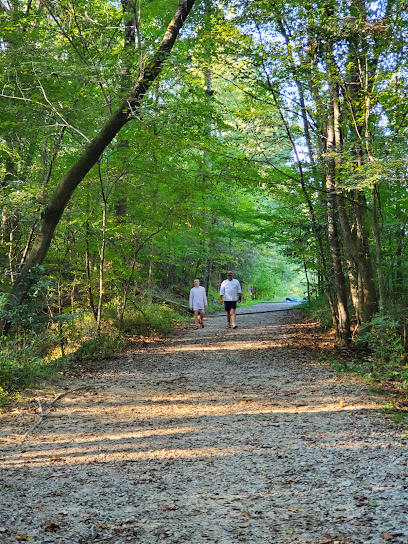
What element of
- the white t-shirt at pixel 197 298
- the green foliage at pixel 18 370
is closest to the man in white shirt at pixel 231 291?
the white t-shirt at pixel 197 298

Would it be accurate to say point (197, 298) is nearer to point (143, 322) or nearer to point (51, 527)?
point (143, 322)

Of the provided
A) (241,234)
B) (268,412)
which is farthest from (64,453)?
(241,234)

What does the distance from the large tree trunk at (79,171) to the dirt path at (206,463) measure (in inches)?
87.2

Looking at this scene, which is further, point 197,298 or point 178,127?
point 197,298

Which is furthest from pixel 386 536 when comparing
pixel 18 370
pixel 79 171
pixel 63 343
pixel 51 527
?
pixel 63 343

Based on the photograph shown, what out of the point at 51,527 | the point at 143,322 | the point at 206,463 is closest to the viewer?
the point at 51,527

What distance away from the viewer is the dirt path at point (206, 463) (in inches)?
127

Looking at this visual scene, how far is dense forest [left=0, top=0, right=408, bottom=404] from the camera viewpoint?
7.53 m

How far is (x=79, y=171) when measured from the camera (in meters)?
9.28

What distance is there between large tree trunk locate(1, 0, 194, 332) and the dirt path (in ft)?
7.27

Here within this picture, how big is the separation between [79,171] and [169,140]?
2.02 m

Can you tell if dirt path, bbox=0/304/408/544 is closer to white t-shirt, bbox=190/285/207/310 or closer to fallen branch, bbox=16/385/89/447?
fallen branch, bbox=16/385/89/447

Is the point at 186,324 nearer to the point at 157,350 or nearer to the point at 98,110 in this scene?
the point at 157,350

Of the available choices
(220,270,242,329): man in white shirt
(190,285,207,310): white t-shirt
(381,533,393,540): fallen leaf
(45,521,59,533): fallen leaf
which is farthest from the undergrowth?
(381,533,393,540): fallen leaf
